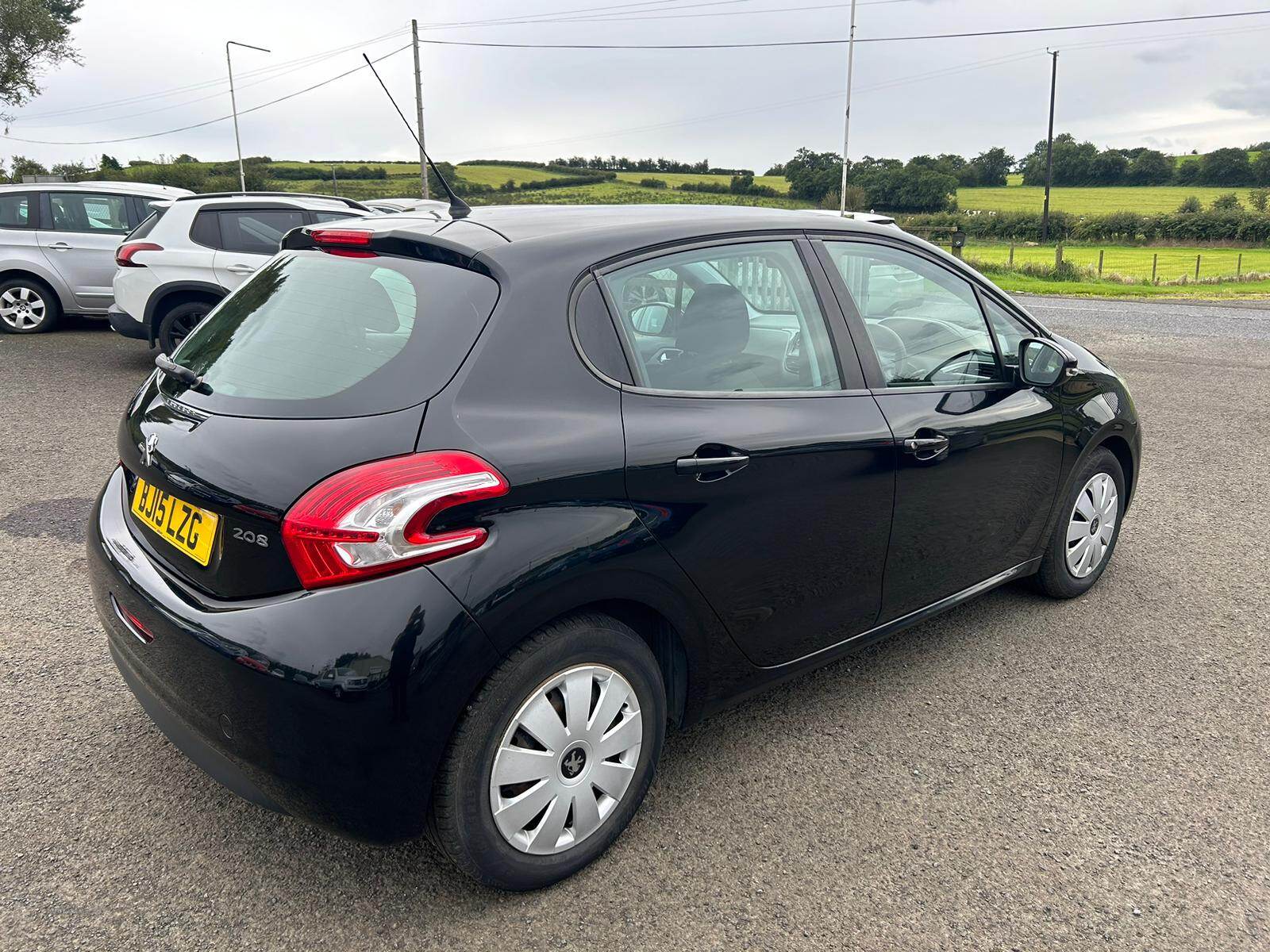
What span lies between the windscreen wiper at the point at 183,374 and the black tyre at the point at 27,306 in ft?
32.1

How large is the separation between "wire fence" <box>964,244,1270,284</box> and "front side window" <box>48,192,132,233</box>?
94.5ft

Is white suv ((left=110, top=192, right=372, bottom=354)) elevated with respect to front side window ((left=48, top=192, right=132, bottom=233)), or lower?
lower

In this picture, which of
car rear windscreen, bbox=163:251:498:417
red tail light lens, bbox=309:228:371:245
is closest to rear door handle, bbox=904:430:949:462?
car rear windscreen, bbox=163:251:498:417

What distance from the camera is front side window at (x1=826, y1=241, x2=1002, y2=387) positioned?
308 centimetres

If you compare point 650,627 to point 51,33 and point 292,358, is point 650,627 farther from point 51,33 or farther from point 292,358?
point 51,33

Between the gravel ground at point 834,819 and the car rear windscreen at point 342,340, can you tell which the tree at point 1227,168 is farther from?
the car rear windscreen at point 342,340

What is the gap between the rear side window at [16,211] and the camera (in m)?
10.4

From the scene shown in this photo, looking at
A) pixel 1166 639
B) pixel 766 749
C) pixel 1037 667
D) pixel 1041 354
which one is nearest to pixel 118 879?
pixel 766 749

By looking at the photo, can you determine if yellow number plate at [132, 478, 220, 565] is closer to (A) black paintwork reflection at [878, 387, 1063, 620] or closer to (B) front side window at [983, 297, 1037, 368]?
(A) black paintwork reflection at [878, 387, 1063, 620]

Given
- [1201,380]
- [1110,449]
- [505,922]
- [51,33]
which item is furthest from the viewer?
[51,33]

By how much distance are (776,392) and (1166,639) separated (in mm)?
2211

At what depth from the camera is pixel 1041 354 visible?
3.47 m

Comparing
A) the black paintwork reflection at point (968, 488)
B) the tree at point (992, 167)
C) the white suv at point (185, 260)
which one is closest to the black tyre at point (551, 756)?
the black paintwork reflection at point (968, 488)

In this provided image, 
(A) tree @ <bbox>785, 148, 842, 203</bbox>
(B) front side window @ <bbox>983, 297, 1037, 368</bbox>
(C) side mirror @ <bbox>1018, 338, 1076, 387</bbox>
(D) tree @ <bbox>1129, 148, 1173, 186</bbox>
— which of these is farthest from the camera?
(D) tree @ <bbox>1129, 148, 1173, 186</bbox>
